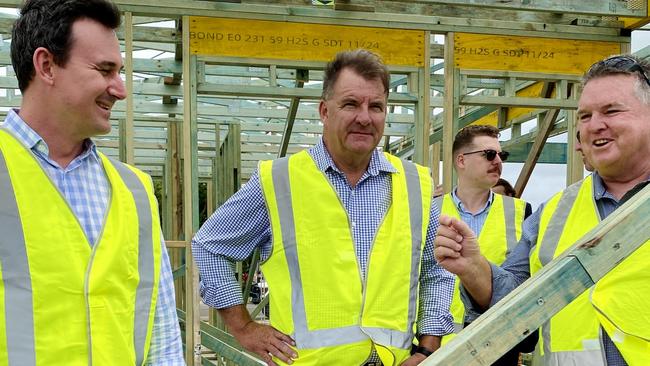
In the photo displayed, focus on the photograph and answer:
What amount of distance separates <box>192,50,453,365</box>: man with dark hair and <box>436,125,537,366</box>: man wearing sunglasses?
169cm

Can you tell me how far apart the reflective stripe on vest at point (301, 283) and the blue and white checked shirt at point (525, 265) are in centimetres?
29

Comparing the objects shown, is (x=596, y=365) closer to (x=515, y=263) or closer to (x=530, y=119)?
(x=515, y=263)

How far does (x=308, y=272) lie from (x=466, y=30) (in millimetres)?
3938

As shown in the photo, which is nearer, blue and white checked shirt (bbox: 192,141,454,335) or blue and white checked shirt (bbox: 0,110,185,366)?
blue and white checked shirt (bbox: 0,110,185,366)

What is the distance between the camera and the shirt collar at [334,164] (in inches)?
106

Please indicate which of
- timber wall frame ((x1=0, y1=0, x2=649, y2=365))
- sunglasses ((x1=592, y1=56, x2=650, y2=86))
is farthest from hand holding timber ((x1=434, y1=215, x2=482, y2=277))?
timber wall frame ((x1=0, y1=0, x2=649, y2=365))

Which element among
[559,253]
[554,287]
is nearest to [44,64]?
[554,287]

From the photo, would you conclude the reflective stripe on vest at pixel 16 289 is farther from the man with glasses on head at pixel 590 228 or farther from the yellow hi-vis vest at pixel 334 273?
the man with glasses on head at pixel 590 228

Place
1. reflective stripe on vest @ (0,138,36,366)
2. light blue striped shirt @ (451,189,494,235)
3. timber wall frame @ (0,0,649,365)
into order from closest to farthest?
reflective stripe on vest @ (0,138,36,366)
light blue striped shirt @ (451,189,494,235)
timber wall frame @ (0,0,649,365)

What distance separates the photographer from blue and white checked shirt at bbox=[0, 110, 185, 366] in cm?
185

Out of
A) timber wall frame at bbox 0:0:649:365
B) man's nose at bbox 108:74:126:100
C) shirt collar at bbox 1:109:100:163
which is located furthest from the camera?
timber wall frame at bbox 0:0:649:365

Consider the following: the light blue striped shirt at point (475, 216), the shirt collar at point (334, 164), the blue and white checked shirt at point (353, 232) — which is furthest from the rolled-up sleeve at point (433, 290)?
the light blue striped shirt at point (475, 216)

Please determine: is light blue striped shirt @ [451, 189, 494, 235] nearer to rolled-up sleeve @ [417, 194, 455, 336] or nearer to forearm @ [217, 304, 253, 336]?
rolled-up sleeve @ [417, 194, 455, 336]

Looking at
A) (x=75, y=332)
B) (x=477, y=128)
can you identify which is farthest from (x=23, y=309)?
(x=477, y=128)
